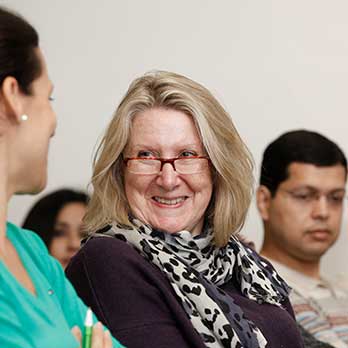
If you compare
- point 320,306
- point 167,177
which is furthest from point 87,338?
point 320,306

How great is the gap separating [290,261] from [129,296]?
1.66m

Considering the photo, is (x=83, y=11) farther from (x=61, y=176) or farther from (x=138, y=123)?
(x=138, y=123)

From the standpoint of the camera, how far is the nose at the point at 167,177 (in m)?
2.12

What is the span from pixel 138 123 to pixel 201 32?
1.89m

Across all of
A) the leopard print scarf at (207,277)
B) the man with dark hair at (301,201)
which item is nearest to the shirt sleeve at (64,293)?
the leopard print scarf at (207,277)

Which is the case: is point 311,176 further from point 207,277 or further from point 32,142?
point 32,142

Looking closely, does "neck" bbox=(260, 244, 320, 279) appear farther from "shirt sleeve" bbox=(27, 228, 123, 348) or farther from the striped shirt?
"shirt sleeve" bbox=(27, 228, 123, 348)

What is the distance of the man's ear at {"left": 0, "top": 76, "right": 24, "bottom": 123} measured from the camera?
140 cm

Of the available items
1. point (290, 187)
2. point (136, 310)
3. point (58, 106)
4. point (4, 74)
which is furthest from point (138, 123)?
point (58, 106)

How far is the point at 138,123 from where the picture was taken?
2158 mm

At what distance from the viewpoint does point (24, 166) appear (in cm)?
143

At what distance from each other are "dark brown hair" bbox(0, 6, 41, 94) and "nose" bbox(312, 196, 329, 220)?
2213mm

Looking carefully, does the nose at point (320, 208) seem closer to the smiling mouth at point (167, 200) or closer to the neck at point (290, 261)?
the neck at point (290, 261)

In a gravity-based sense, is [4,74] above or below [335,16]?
above
